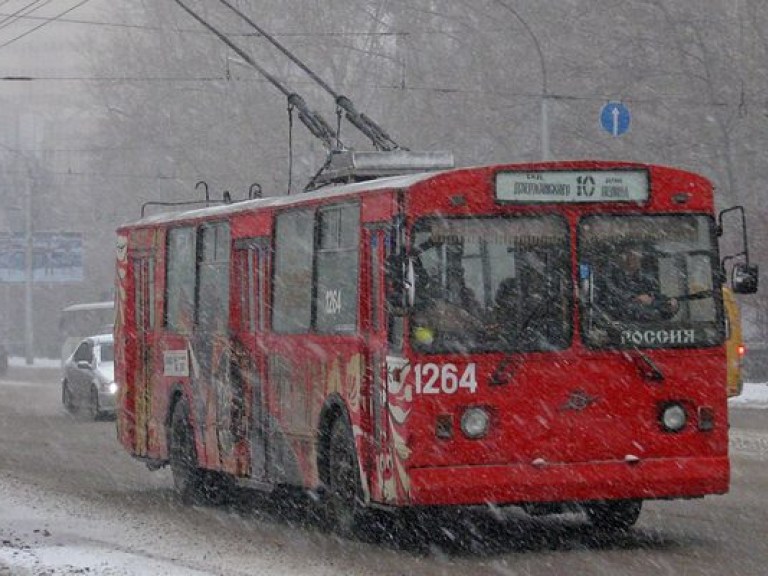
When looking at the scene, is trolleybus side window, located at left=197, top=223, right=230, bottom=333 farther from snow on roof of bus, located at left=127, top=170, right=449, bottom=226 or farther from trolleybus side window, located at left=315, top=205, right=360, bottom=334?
trolleybus side window, located at left=315, top=205, right=360, bottom=334

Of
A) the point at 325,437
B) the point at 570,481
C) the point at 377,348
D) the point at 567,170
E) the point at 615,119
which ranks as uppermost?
the point at 615,119

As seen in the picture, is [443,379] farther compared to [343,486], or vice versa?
[343,486]

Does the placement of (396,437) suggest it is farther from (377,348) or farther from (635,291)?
(635,291)

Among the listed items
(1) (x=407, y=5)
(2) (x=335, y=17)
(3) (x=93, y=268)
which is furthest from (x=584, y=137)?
(3) (x=93, y=268)

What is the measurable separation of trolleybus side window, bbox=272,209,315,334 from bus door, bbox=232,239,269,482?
366 mm

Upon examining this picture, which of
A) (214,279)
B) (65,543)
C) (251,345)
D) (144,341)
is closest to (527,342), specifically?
(65,543)

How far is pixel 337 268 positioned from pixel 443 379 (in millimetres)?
1950

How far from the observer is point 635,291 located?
13797mm

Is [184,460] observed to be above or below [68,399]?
below

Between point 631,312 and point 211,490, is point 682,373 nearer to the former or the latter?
point 631,312

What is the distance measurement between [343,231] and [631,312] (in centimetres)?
232

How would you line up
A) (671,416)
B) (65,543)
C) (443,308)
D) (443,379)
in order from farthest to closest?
(65,543), (671,416), (443,308), (443,379)

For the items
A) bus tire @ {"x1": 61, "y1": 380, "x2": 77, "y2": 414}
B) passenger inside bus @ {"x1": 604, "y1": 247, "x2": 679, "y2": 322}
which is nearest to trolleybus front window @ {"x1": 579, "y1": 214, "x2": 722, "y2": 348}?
passenger inside bus @ {"x1": 604, "y1": 247, "x2": 679, "y2": 322}

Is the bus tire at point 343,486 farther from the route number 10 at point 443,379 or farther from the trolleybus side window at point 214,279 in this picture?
the trolleybus side window at point 214,279
